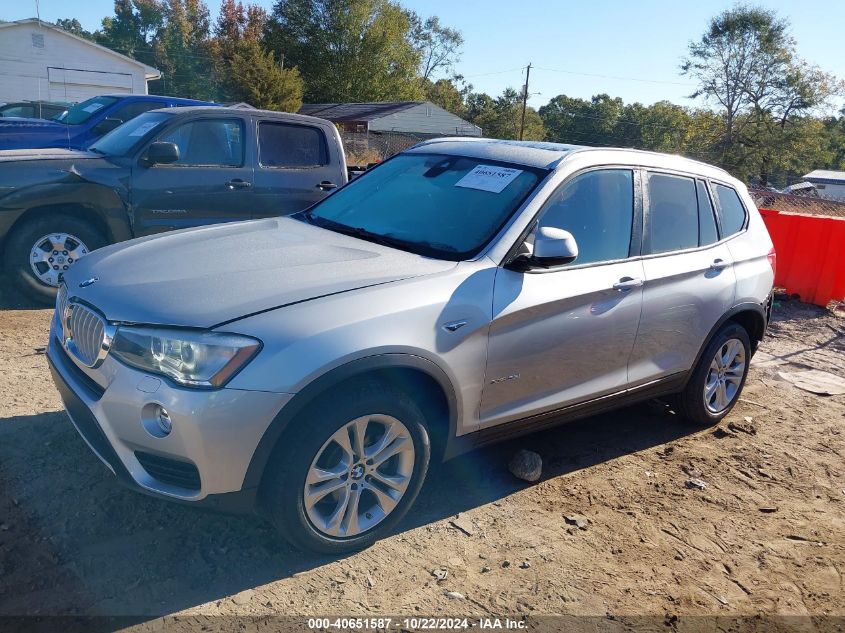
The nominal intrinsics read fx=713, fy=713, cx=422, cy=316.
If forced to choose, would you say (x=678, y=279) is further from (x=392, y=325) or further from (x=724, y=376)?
(x=392, y=325)

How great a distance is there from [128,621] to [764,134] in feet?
171

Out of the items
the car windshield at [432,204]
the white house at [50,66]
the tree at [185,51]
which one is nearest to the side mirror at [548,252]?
the car windshield at [432,204]

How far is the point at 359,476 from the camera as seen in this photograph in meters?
3.08

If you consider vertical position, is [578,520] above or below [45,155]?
below

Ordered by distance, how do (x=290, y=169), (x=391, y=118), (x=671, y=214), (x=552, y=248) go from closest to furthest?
(x=552, y=248)
(x=671, y=214)
(x=290, y=169)
(x=391, y=118)

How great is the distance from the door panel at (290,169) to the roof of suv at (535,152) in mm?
2976

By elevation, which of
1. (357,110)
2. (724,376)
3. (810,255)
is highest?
(357,110)

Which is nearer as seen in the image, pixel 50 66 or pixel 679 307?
pixel 679 307

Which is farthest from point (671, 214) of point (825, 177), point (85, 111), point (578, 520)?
point (825, 177)

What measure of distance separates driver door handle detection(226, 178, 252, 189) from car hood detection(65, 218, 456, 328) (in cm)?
323

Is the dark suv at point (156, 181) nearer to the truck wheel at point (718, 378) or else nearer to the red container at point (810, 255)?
the truck wheel at point (718, 378)

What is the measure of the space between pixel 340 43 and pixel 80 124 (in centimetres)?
4855

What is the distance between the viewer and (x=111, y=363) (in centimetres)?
285

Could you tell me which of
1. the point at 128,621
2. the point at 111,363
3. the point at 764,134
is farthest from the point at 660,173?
the point at 764,134
